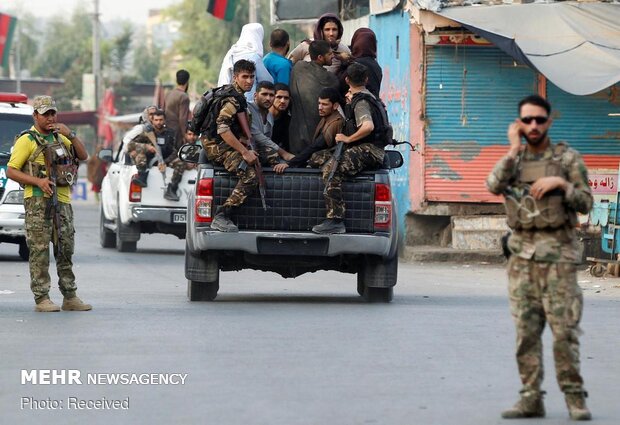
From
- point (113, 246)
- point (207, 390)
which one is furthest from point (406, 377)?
point (113, 246)

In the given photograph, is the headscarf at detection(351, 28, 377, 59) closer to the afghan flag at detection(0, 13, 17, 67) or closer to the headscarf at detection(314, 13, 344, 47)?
the headscarf at detection(314, 13, 344, 47)

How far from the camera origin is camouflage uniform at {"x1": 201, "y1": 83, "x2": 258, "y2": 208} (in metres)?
14.5

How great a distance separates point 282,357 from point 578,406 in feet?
9.74

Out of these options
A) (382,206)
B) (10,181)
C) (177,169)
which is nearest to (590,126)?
(177,169)

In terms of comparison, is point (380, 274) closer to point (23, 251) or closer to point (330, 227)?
point (330, 227)

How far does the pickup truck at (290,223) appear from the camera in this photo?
14.6 m

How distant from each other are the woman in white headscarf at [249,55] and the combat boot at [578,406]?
25.4 feet

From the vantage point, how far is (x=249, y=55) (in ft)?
52.3

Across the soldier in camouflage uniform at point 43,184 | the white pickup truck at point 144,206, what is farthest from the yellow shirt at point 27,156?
the white pickup truck at point 144,206

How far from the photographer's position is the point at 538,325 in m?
8.50

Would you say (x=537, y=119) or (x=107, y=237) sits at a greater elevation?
(x=537, y=119)

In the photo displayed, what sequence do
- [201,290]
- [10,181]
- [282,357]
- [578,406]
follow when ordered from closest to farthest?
[578,406] < [282,357] < [201,290] < [10,181]

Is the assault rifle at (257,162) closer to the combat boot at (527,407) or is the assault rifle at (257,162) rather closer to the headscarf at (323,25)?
the headscarf at (323,25)

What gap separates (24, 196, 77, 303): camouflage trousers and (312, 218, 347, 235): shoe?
7.50 feet
